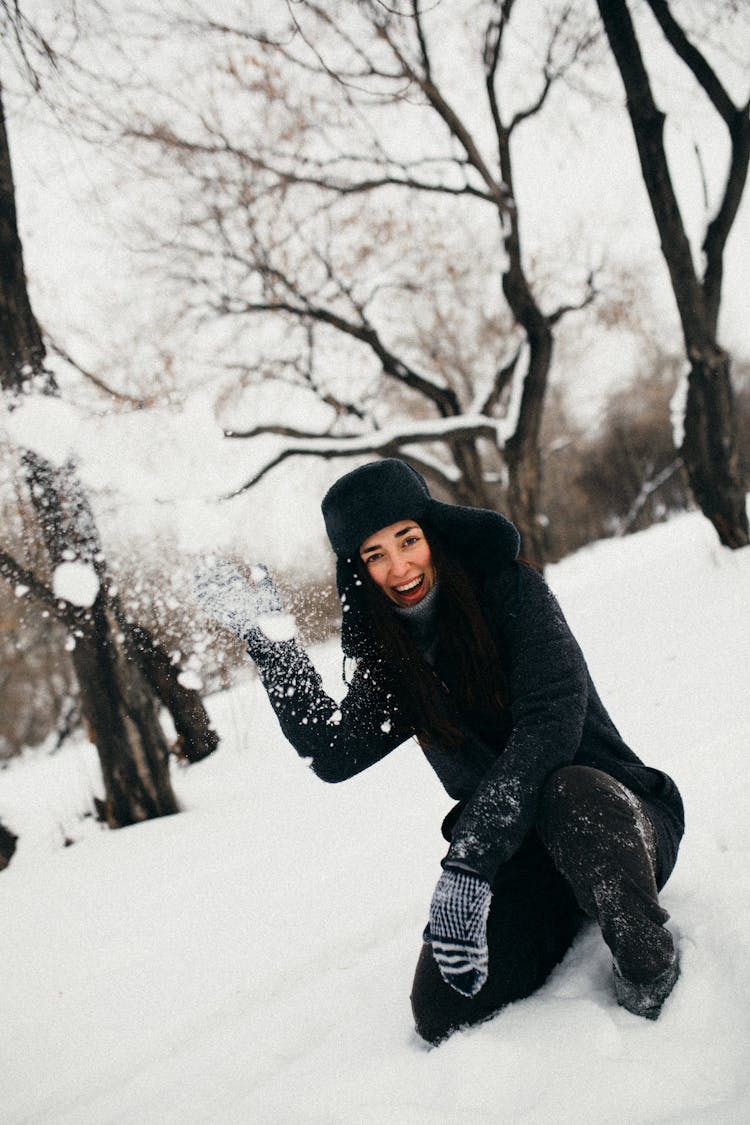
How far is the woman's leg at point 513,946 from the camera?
4.44ft

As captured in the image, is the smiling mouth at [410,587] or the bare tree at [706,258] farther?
the bare tree at [706,258]

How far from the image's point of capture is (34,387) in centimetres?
349

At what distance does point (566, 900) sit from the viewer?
1.53 m

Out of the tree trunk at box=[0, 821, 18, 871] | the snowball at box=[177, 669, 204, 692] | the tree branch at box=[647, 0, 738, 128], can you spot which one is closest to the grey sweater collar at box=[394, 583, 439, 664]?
the snowball at box=[177, 669, 204, 692]

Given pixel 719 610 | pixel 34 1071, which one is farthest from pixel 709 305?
pixel 34 1071

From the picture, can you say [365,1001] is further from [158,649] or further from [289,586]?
[158,649]

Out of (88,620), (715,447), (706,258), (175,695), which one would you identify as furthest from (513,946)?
(706,258)

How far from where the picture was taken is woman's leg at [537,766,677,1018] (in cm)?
121

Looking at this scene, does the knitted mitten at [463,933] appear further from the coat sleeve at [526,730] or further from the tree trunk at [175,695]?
the tree trunk at [175,695]

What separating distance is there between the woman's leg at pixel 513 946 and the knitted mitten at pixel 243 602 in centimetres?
85

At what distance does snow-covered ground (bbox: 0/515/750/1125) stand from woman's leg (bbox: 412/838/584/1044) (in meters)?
0.04

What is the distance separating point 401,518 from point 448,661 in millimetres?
391

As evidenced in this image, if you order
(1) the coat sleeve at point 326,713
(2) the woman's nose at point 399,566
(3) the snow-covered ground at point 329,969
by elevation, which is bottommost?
(3) the snow-covered ground at point 329,969

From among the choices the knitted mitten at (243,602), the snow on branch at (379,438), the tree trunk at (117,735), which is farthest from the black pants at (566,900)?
the snow on branch at (379,438)
